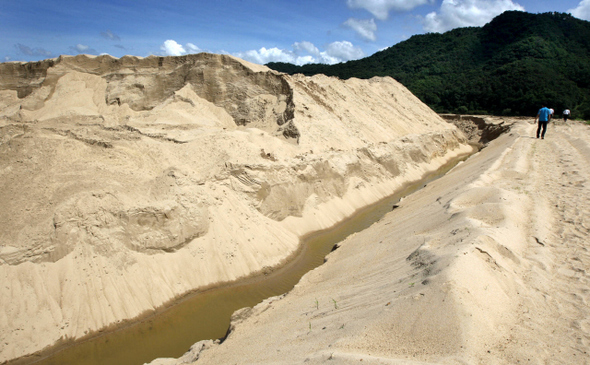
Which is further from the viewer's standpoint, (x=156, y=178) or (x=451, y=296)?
(x=156, y=178)

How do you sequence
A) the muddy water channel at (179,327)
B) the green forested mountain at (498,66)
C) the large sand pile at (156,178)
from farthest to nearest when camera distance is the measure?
the green forested mountain at (498,66)
the large sand pile at (156,178)
the muddy water channel at (179,327)

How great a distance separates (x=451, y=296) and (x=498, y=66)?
5883 cm

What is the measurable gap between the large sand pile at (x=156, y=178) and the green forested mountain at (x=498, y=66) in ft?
91.1

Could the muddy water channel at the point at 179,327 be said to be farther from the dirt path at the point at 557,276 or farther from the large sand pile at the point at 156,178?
the dirt path at the point at 557,276

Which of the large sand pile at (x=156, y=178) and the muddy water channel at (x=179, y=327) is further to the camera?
the large sand pile at (x=156, y=178)

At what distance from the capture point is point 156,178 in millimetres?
9930

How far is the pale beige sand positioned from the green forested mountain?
35.1 m

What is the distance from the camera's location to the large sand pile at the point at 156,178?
7.66m

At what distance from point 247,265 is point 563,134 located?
21853 millimetres

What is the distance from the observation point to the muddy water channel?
6875 mm

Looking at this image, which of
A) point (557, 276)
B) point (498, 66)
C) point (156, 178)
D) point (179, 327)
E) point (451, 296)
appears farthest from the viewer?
point (498, 66)

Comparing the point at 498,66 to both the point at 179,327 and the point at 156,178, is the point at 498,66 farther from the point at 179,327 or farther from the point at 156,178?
the point at 179,327

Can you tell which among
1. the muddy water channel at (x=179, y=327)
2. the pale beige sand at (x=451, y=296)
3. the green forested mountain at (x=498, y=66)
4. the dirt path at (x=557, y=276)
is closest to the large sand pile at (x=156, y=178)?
the muddy water channel at (x=179, y=327)

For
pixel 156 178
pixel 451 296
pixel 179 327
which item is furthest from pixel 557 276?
pixel 156 178
